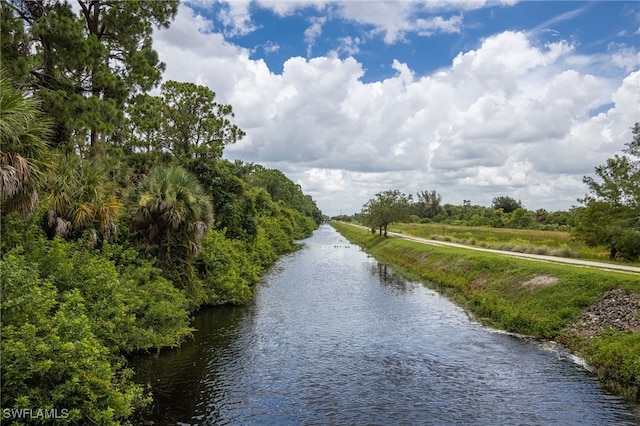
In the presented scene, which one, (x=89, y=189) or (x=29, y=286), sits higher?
(x=89, y=189)

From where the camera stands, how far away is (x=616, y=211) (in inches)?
1170

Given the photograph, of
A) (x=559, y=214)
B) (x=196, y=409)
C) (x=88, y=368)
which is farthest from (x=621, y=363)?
(x=559, y=214)

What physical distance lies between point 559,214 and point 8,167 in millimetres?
118945

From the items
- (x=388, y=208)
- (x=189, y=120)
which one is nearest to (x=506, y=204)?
(x=388, y=208)

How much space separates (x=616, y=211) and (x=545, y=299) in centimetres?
1332

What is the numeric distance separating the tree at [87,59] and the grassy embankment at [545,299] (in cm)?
2036

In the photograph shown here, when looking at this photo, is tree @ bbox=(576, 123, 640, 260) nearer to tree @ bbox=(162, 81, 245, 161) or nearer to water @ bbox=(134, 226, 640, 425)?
water @ bbox=(134, 226, 640, 425)

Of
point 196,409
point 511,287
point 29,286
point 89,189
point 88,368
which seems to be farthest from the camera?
point 511,287

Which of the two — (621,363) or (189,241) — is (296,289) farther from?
(621,363)

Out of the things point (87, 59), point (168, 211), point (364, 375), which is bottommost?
point (364, 375)

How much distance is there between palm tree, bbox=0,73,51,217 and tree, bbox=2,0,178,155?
5502 mm

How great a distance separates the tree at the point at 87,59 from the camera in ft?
51.4

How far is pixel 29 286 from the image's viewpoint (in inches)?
360

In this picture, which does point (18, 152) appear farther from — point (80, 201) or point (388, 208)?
point (388, 208)
